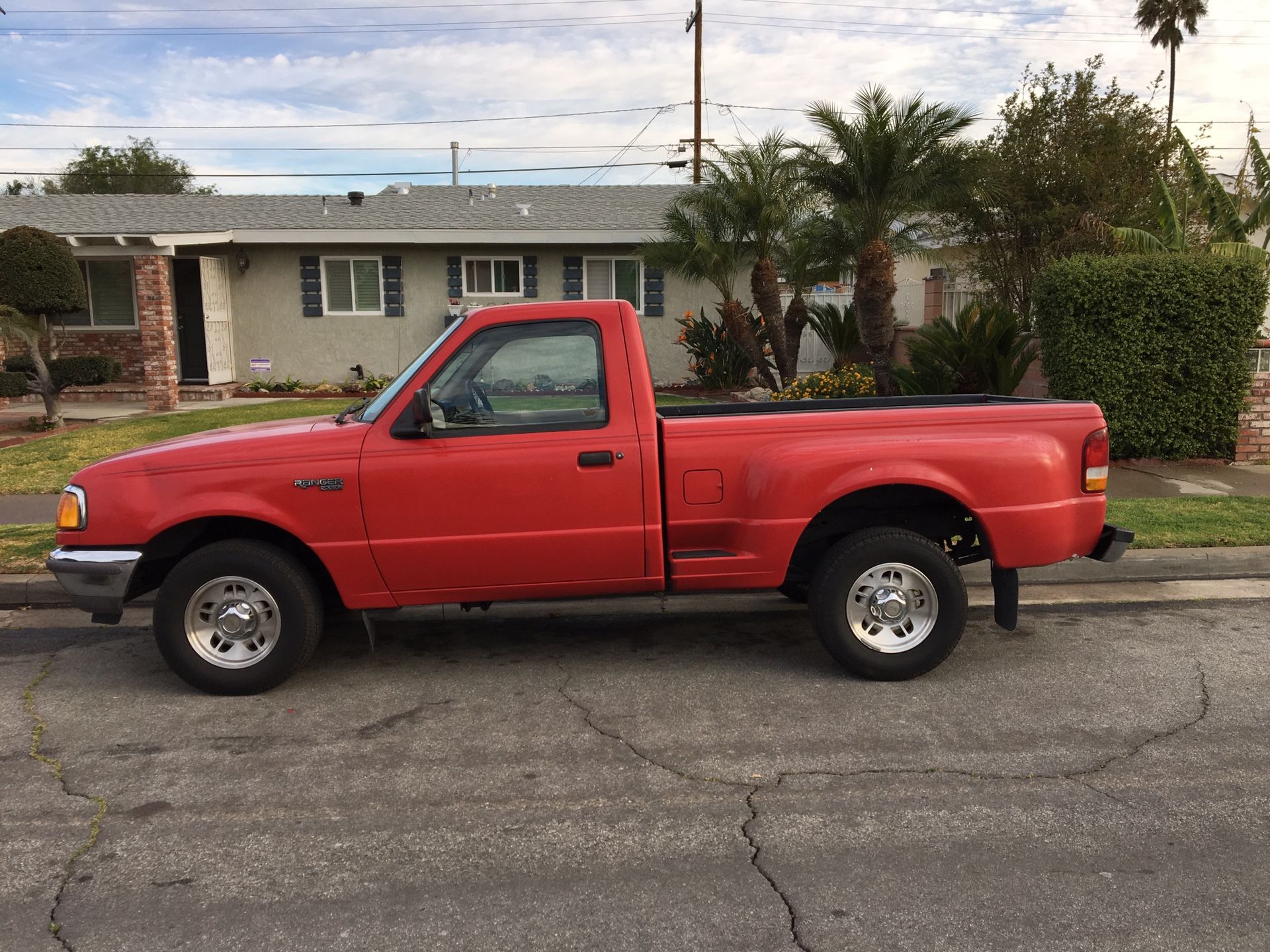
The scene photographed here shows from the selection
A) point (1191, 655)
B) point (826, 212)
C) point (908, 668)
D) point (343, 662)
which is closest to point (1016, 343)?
point (826, 212)

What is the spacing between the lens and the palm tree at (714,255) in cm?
1661

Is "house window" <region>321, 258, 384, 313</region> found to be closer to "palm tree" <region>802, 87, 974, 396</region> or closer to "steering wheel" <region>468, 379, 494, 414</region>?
"palm tree" <region>802, 87, 974, 396</region>

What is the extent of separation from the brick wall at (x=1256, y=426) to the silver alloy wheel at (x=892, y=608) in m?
7.82

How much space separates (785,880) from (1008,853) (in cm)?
79

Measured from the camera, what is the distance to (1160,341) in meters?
10.5

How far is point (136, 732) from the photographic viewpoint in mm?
4652

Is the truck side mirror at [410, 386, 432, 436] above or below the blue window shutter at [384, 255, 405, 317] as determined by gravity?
below

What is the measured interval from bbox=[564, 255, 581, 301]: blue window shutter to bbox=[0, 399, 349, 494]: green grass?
4.96 m

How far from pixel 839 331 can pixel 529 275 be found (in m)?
6.08

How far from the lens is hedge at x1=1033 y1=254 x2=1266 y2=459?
34.3ft

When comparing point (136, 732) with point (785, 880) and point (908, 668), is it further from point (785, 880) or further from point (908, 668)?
point (908, 668)

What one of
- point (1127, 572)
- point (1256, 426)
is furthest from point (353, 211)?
point (1127, 572)

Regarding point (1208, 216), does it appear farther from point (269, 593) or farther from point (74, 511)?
point (74, 511)

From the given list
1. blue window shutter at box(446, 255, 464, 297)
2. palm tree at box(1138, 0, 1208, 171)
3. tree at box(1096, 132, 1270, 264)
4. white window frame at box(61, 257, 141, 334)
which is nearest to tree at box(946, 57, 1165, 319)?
tree at box(1096, 132, 1270, 264)
